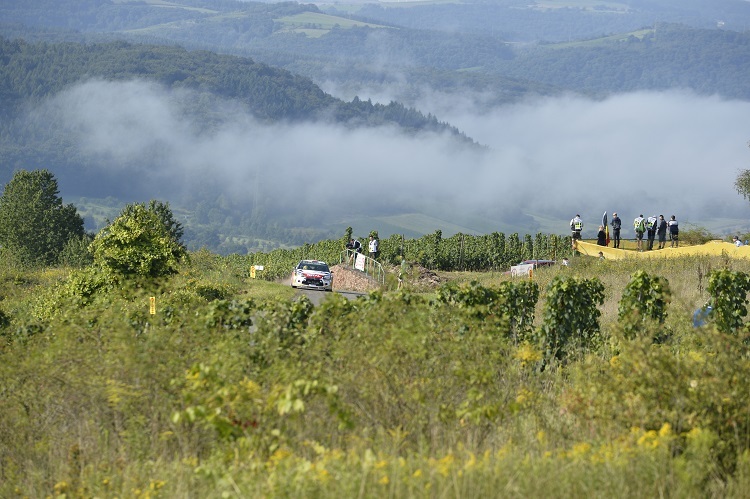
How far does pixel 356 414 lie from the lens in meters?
12.9

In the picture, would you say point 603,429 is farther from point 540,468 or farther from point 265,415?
point 265,415

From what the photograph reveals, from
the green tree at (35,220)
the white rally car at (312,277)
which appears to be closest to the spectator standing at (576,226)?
the white rally car at (312,277)

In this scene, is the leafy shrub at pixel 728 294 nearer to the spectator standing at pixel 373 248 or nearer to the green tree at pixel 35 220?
the spectator standing at pixel 373 248

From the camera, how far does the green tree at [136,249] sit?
3391 centimetres

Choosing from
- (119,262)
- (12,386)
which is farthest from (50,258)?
(12,386)

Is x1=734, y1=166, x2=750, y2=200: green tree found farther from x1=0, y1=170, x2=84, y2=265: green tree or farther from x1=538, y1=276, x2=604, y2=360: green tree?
x1=538, y1=276, x2=604, y2=360: green tree

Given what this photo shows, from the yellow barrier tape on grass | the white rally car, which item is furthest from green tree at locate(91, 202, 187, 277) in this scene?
the yellow barrier tape on grass

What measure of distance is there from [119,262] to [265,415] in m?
22.7

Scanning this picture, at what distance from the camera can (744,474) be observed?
10.9 m

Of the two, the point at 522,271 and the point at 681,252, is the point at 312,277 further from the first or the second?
the point at 681,252

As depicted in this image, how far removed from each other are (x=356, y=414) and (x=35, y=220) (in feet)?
381

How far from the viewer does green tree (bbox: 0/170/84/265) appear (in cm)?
12262

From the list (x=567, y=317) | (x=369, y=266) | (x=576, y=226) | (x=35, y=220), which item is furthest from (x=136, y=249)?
(x=35, y=220)

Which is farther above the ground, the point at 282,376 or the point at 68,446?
the point at 282,376
